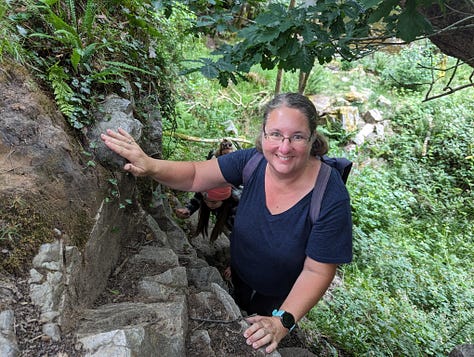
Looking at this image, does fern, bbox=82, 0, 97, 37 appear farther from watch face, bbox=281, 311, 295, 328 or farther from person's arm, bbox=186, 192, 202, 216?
watch face, bbox=281, 311, 295, 328

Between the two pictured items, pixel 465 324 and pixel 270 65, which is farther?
pixel 465 324

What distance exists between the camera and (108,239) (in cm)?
277

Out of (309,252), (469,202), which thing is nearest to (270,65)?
(309,252)

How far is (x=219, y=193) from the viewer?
4.09 meters

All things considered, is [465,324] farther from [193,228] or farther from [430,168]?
[430,168]

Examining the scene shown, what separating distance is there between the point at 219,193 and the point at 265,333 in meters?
1.82

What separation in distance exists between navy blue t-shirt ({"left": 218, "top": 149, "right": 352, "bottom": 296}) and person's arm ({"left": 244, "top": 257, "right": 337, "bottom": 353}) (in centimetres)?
9

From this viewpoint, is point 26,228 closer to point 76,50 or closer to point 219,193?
point 76,50

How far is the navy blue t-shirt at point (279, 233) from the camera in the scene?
255cm

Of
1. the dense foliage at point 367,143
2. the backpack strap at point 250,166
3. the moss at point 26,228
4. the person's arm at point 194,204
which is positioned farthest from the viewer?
the person's arm at point 194,204

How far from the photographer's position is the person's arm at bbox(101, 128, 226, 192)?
2654mm

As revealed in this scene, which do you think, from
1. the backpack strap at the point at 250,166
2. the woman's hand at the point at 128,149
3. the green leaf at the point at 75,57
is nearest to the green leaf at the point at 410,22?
the backpack strap at the point at 250,166

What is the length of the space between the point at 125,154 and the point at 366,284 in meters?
4.69

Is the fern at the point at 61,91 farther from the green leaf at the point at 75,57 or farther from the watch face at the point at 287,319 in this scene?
the watch face at the point at 287,319
